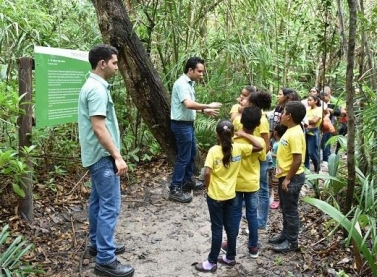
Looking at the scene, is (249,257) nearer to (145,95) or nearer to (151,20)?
(145,95)

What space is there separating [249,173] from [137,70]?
2124 millimetres

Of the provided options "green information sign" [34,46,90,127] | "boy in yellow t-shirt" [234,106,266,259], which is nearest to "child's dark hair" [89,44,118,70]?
"green information sign" [34,46,90,127]

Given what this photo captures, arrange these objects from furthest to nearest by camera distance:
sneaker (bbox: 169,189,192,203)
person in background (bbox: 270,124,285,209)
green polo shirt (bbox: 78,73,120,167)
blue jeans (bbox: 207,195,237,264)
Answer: sneaker (bbox: 169,189,192,203)
person in background (bbox: 270,124,285,209)
blue jeans (bbox: 207,195,237,264)
green polo shirt (bbox: 78,73,120,167)

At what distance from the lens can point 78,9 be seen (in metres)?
5.33

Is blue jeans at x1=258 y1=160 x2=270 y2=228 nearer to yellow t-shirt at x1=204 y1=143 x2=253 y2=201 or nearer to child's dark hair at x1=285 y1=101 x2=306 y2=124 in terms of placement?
child's dark hair at x1=285 y1=101 x2=306 y2=124

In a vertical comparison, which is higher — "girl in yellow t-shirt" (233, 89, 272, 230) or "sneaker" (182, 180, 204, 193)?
"girl in yellow t-shirt" (233, 89, 272, 230)

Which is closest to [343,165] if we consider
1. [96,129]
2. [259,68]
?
[259,68]

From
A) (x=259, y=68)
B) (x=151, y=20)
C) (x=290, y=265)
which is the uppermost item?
(x=151, y=20)

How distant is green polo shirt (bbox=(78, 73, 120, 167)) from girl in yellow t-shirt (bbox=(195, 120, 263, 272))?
0.84 meters

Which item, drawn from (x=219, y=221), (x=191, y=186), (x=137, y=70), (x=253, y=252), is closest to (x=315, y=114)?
(x=191, y=186)

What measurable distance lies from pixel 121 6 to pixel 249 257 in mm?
A: 3164

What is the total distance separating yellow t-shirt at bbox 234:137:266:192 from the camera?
3.17 metres

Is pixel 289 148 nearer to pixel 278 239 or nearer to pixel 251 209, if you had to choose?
pixel 251 209

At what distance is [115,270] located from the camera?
290 cm
